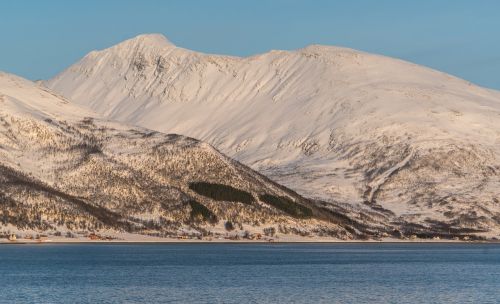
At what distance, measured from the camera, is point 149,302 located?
6604 inches

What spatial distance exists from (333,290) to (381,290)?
8.00 m

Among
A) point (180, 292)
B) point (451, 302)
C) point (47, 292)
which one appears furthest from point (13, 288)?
point (451, 302)

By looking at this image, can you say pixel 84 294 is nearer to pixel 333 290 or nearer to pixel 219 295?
pixel 219 295

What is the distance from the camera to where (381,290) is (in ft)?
646

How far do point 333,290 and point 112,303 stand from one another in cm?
4407

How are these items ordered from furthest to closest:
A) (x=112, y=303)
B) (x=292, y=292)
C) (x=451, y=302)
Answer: (x=292, y=292)
(x=451, y=302)
(x=112, y=303)

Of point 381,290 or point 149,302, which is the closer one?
point 149,302

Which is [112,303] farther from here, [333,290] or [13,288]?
[333,290]

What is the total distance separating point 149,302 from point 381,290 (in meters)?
45.8

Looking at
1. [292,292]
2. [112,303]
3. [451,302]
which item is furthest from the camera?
[292,292]

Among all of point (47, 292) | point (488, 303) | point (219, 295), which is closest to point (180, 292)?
point (219, 295)

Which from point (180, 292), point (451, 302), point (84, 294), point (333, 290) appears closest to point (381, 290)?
point (333, 290)

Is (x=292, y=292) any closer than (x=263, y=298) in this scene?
No

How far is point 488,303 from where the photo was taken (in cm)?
17512
